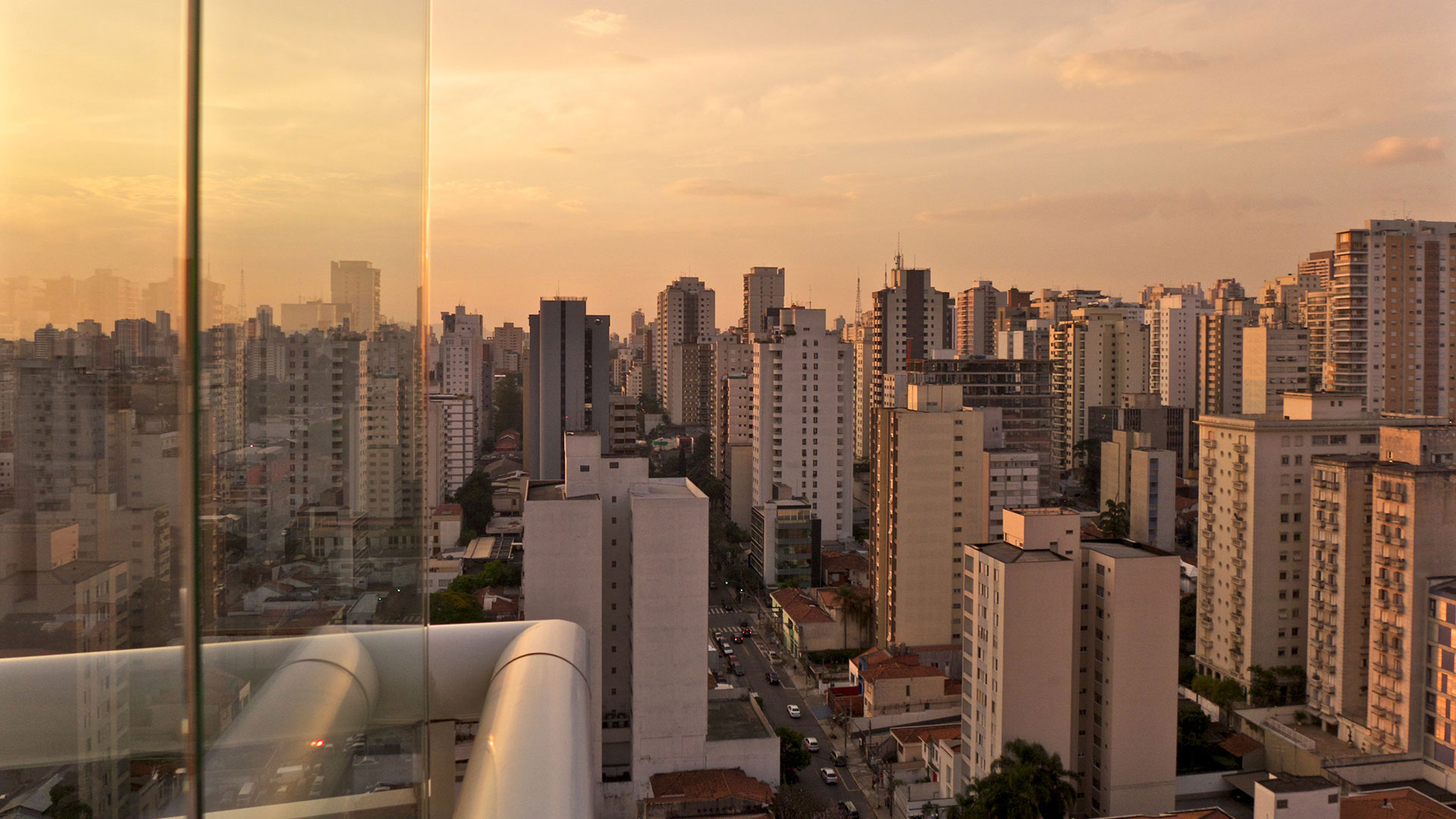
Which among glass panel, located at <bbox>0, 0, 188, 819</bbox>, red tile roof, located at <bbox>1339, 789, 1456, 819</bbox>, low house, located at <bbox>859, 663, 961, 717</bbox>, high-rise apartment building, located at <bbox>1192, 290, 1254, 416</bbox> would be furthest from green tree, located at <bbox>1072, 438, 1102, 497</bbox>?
glass panel, located at <bbox>0, 0, 188, 819</bbox>

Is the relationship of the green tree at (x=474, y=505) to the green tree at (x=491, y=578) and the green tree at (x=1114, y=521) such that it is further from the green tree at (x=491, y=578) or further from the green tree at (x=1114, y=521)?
the green tree at (x=1114, y=521)

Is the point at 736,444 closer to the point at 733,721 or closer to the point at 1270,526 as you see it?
the point at 1270,526

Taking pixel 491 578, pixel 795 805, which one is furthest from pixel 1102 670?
pixel 491 578

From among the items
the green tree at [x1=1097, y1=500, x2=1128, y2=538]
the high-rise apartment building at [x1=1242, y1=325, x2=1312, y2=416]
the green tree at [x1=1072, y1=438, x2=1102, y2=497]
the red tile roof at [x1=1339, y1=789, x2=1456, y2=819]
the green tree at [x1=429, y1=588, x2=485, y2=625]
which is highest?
the high-rise apartment building at [x1=1242, y1=325, x2=1312, y2=416]

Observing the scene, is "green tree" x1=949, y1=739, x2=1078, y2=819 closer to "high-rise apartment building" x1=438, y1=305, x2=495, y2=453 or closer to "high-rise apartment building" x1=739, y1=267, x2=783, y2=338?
"high-rise apartment building" x1=438, y1=305, x2=495, y2=453

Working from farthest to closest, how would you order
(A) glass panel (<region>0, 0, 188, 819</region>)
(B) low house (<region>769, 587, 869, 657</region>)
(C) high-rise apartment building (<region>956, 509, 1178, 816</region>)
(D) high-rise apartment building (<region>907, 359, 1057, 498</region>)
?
(D) high-rise apartment building (<region>907, 359, 1057, 498</region>), (B) low house (<region>769, 587, 869, 657</region>), (C) high-rise apartment building (<region>956, 509, 1178, 816</region>), (A) glass panel (<region>0, 0, 188, 819</region>)

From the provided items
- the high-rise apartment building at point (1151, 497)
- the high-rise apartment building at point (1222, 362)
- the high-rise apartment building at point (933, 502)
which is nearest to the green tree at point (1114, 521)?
the high-rise apartment building at point (1151, 497)
